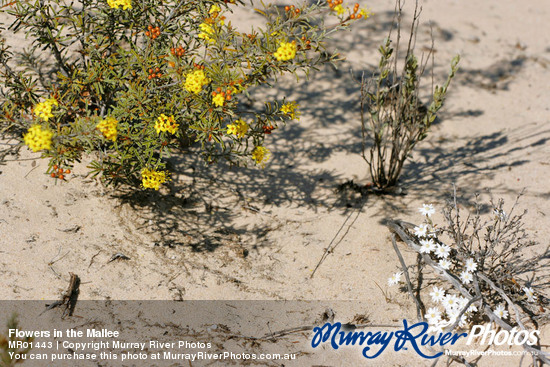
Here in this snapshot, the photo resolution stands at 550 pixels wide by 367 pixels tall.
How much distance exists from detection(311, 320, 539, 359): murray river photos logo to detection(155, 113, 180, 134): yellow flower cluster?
4.77 ft

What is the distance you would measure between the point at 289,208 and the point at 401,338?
1300 millimetres

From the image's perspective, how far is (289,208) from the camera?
365 cm

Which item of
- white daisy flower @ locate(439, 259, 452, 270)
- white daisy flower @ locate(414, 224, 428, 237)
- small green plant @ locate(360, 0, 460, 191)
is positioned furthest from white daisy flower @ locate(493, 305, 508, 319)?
small green plant @ locate(360, 0, 460, 191)

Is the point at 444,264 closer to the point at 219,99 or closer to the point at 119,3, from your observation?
the point at 219,99

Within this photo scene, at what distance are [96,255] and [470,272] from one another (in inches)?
90.7

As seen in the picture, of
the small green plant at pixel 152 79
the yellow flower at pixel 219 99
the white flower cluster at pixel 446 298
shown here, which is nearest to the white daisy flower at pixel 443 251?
the white flower cluster at pixel 446 298

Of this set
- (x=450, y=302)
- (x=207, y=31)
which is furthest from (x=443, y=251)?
(x=207, y=31)

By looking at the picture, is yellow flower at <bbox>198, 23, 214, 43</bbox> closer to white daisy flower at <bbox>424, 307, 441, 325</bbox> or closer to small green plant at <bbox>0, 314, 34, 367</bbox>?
small green plant at <bbox>0, 314, 34, 367</bbox>

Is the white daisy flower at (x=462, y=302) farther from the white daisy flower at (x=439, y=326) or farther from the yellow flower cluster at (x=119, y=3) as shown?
the yellow flower cluster at (x=119, y=3)

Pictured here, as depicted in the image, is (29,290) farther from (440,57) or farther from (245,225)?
(440,57)

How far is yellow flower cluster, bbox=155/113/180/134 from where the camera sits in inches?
104

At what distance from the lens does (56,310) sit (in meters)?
2.60

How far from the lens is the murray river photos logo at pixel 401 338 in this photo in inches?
107

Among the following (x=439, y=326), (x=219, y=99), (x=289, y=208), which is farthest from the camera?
(x=289, y=208)
